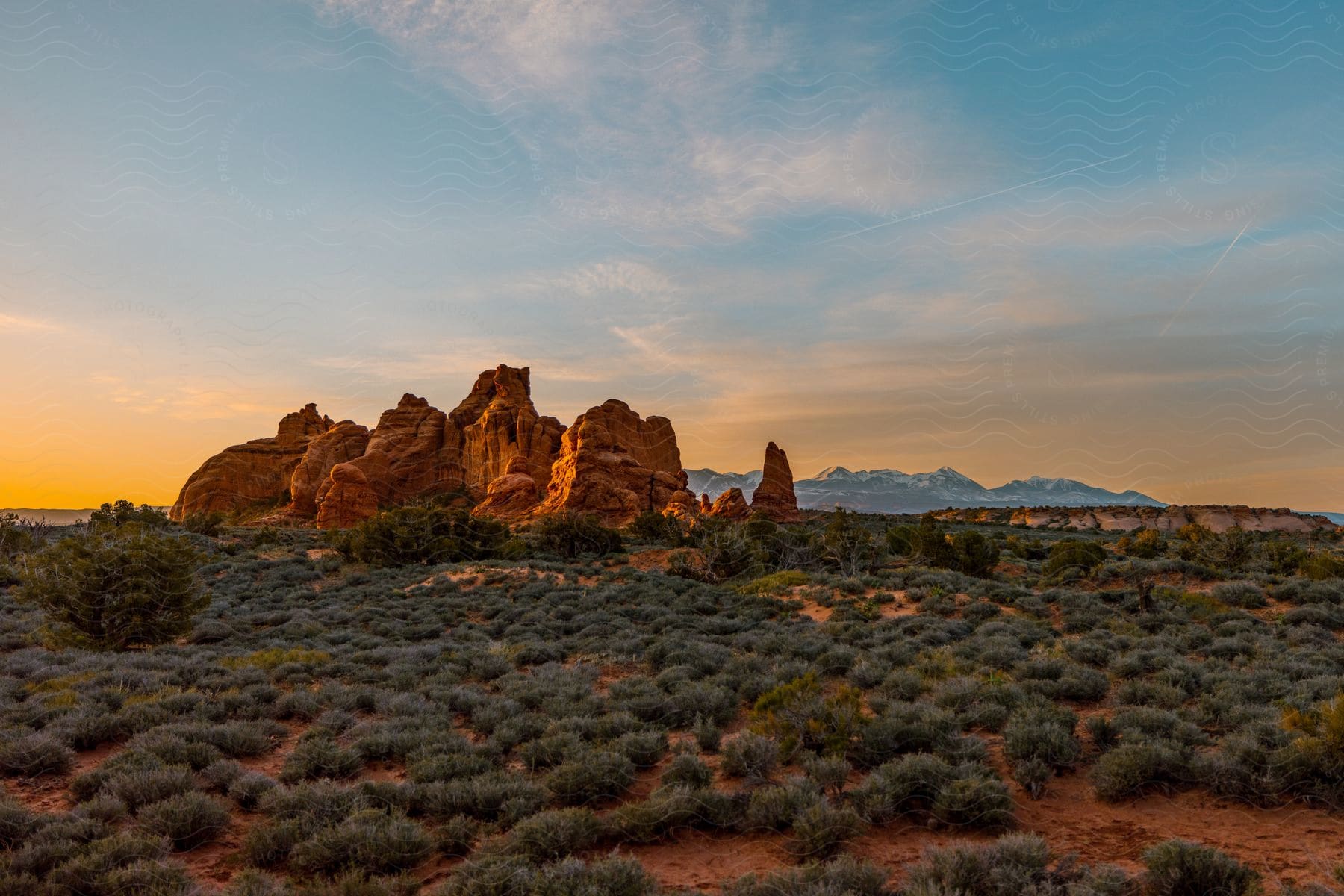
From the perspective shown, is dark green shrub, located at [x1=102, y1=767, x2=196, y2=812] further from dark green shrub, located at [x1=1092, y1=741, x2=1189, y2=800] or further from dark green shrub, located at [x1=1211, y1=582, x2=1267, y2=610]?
dark green shrub, located at [x1=1211, y1=582, x2=1267, y2=610]

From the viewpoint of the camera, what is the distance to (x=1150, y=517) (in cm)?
8619

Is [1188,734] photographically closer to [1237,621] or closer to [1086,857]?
[1086,857]

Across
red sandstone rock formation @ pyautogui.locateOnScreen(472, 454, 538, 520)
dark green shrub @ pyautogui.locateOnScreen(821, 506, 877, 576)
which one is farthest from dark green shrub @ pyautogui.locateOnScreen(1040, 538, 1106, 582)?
red sandstone rock formation @ pyautogui.locateOnScreen(472, 454, 538, 520)

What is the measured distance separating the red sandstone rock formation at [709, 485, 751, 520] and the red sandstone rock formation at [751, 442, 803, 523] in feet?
29.1

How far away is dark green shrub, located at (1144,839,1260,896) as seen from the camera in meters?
5.33

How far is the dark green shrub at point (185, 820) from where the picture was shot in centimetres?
654

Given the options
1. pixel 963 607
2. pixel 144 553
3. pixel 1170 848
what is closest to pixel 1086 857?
pixel 1170 848

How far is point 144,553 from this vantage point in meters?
16.2

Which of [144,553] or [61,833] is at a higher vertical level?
[144,553]

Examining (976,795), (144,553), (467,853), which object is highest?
(144,553)

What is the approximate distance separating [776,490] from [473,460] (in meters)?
33.5

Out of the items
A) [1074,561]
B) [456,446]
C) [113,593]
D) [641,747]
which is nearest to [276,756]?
[641,747]

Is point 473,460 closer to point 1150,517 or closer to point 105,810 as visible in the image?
point 105,810

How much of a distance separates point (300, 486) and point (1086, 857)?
70274 mm
